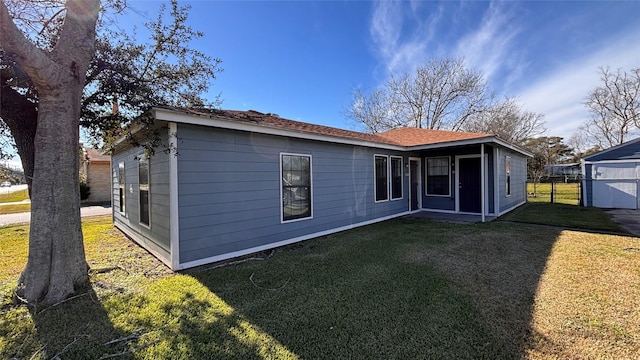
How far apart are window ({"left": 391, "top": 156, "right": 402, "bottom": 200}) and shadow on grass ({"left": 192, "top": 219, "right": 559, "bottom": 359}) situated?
3233 mm

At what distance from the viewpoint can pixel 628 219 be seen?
809 centimetres

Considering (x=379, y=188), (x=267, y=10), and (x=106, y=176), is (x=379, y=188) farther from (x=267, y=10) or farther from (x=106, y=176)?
(x=106, y=176)

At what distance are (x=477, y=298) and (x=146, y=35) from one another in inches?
246

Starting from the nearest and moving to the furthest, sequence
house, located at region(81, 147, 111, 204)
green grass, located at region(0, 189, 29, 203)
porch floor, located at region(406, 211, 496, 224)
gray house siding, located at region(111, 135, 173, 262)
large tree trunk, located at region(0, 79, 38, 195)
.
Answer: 1. large tree trunk, located at region(0, 79, 38, 195)
2. gray house siding, located at region(111, 135, 173, 262)
3. porch floor, located at region(406, 211, 496, 224)
4. house, located at region(81, 147, 111, 204)
5. green grass, located at region(0, 189, 29, 203)

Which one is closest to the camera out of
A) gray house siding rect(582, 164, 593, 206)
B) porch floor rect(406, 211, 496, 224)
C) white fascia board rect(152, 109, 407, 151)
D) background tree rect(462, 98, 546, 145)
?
white fascia board rect(152, 109, 407, 151)

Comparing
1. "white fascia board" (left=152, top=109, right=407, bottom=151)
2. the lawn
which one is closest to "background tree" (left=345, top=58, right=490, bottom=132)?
"white fascia board" (left=152, top=109, right=407, bottom=151)

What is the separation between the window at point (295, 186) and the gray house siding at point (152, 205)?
2.13 metres

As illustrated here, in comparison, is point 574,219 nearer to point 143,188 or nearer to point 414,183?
point 414,183

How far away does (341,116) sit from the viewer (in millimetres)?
24875

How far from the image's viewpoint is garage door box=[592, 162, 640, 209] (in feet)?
33.2

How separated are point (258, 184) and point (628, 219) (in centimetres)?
1077

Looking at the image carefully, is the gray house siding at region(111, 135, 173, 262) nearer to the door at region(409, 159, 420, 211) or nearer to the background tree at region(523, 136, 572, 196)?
the door at region(409, 159, 420, 211)

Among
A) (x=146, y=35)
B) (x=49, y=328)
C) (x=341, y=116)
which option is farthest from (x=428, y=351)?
(x=341, y=116)

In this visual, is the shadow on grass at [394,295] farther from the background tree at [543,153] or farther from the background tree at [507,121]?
the background tree at [543,153]
